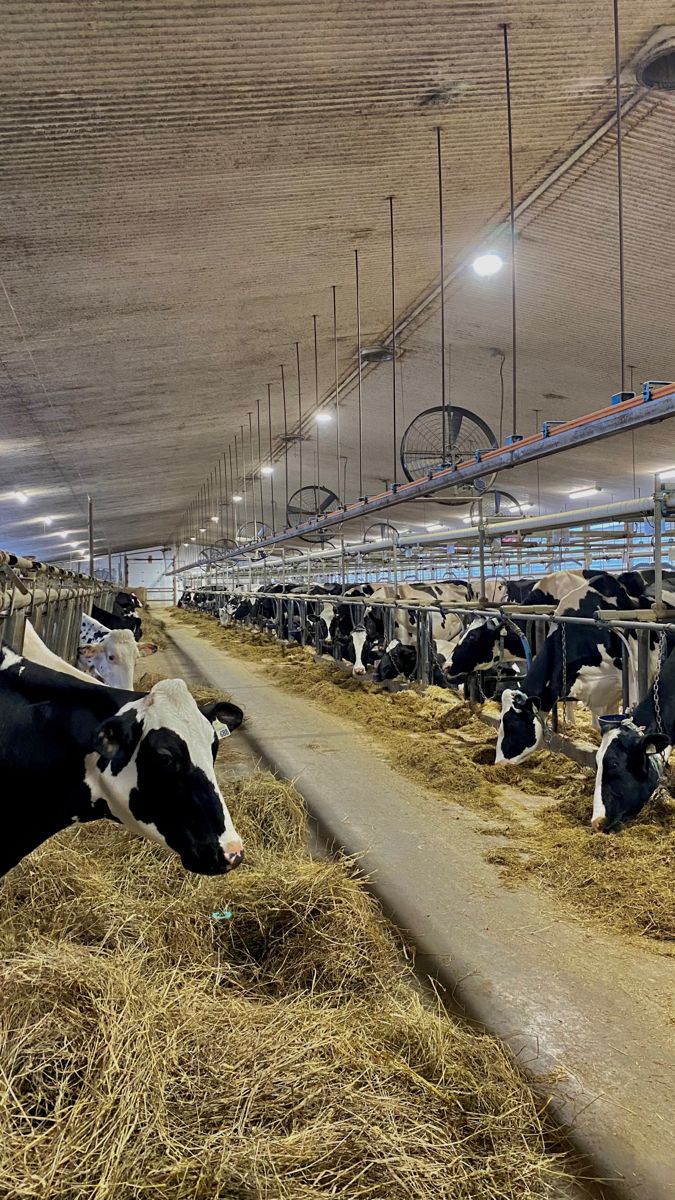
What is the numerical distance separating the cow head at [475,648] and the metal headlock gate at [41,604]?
158 inches

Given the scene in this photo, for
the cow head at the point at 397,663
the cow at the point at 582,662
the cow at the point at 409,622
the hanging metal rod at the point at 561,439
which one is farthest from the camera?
the cow at the point at 409,622

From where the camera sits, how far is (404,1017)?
7.37 ft

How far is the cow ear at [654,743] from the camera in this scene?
3.97m

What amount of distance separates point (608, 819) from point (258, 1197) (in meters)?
2.94

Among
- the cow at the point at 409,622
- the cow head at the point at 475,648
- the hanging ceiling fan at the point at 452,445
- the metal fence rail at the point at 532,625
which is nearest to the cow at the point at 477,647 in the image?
the cow head at the point at 475,648

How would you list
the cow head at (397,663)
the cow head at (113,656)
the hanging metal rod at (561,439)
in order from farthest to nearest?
the cow head at (397,663) < the cow head at (113,656) < the hanging metal rod at (561,439)

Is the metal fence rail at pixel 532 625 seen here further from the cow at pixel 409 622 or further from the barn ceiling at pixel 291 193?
the barn ceiling at pixel 291 193

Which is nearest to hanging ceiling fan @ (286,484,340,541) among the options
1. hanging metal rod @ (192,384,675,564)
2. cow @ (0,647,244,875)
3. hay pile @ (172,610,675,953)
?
hay pile @ (172,610,675,953)

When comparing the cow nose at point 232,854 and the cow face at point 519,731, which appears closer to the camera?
the cow nose at point 232,854

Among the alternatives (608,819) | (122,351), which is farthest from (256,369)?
(608,819)

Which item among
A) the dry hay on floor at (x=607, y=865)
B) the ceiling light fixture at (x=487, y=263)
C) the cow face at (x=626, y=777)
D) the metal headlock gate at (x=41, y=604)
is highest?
the ceiling light fixture at (x=487, y=263)

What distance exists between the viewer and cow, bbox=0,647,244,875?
7.08 ft

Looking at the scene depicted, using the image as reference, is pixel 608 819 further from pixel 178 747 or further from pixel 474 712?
pixel 474 712

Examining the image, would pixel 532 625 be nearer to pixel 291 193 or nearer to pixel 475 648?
pixel 475 648
